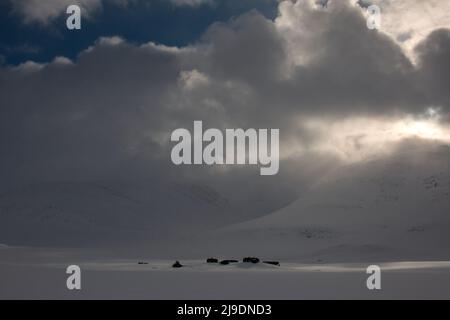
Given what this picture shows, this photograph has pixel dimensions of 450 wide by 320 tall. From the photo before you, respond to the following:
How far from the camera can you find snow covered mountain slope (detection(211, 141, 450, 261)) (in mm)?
55875

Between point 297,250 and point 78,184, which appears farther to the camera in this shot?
point 78,184

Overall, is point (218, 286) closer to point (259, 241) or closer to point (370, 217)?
point (259, 241)

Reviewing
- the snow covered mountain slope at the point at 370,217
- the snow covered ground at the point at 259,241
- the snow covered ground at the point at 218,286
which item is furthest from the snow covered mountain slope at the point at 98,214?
the snow covered ground at the point at 218,286

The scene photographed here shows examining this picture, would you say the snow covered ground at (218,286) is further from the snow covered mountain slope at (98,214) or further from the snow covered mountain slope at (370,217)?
the snow covered mountain slope at (98,214)

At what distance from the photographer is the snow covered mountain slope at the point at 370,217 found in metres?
55.9

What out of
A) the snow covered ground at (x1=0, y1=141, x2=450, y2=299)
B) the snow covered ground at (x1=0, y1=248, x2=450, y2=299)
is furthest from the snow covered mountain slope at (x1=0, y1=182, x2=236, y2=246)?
the snow covered ground at (x1=0, y1=248, x2=450, y2=299)

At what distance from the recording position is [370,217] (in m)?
72.7

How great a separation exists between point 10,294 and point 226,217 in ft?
530

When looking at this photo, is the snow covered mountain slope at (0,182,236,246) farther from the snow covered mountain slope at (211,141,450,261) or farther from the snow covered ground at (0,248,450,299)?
the snow covered ground at (0,248,450,299)

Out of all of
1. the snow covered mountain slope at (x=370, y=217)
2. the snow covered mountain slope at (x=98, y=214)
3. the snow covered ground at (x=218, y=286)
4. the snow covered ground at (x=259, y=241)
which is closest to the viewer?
the snow covered ground at (x=218, y=286)

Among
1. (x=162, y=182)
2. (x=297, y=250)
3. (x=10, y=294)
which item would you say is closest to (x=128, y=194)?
(x=162, y=182)

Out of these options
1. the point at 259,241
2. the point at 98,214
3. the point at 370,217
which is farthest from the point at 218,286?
the point at 98,214

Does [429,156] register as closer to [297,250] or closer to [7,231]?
[297,250]
